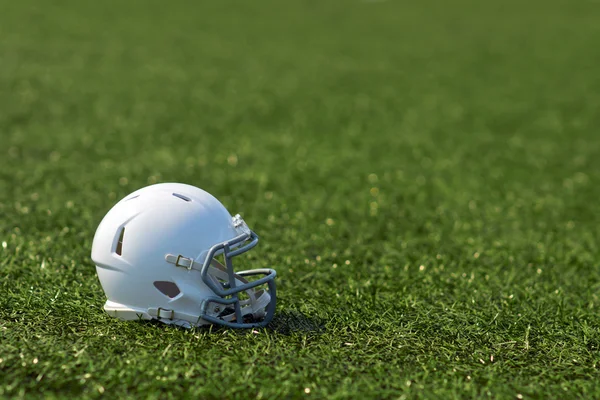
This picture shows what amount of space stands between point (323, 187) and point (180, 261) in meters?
3.21

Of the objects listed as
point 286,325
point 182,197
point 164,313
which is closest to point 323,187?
point 286,325

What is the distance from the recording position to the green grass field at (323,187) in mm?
3230

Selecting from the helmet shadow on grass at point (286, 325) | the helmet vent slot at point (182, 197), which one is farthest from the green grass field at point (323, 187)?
the helmet vent slot at point (182, 197)

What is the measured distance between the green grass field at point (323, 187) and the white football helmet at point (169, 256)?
12 centimetres

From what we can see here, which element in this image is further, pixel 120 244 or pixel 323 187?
pixel 323 187

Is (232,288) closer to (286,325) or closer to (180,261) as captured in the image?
(180,261)

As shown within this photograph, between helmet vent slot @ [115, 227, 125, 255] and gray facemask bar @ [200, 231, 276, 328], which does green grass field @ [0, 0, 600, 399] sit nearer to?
gray facemask bar @ [200, 231, 276, 328]

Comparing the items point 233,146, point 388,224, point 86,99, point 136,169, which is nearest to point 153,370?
point 388,224

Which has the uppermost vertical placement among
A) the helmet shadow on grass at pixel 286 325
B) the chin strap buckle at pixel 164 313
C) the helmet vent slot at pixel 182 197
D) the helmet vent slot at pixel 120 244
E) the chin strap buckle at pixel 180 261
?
the helmet vent slot at pixel 182 197

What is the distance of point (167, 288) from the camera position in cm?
337

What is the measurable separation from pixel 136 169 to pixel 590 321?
3.96 meters

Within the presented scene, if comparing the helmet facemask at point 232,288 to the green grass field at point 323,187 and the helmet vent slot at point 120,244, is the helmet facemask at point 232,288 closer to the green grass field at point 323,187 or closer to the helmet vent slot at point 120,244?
the green grass field at point 323,187

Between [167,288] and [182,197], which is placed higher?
[182,197]

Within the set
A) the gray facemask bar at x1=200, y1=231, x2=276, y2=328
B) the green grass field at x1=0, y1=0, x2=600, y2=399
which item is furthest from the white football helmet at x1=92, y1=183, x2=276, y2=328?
the green grass field at x1=0, y1=0, x2=600, y2=399
